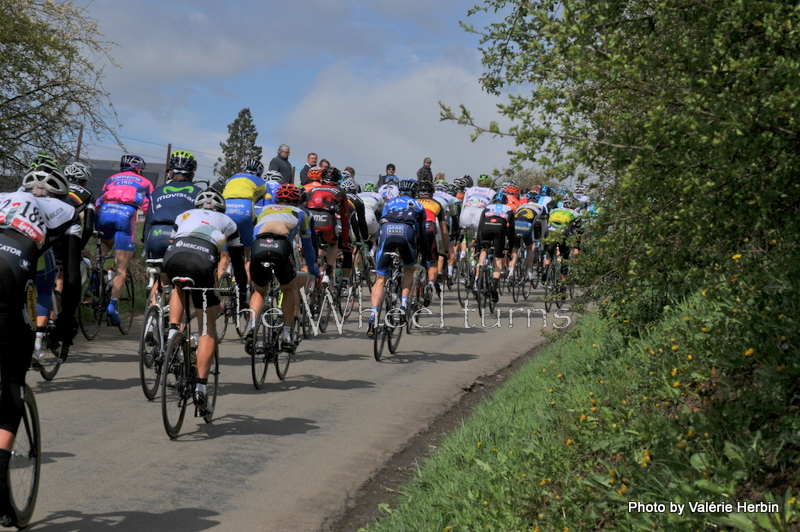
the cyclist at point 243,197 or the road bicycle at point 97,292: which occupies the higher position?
the cyclist at point 243,197

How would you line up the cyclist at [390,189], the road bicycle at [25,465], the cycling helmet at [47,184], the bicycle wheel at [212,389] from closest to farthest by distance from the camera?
the road bicycle at [25,465] → the cycling helmet at [47,184] → the bicycle wheel at [212,389] → the cyclist at [390,189]

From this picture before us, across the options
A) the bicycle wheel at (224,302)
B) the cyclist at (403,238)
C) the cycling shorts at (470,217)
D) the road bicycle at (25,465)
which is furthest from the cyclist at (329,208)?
the road bicycle at (25,465)

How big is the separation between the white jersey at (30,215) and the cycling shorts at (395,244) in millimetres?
7071

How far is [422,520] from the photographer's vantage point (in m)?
5.27

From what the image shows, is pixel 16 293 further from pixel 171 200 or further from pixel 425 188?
pixel 425 188

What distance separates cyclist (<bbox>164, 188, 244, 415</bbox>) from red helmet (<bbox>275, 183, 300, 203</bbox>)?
1.94 meters

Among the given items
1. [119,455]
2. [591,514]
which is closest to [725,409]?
[591,514]

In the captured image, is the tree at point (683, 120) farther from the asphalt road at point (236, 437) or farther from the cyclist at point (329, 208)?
the cyclist at point (329, 208)

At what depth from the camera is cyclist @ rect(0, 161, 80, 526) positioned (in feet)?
14.9

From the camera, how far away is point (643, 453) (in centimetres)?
502

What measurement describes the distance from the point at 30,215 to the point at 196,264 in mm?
2275

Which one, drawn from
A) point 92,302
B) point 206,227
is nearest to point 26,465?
point 206,227

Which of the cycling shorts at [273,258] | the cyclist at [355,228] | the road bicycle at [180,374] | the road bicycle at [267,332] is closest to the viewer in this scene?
the road bicycle at [180,374]

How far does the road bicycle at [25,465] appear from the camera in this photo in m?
4.81
